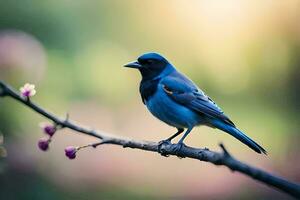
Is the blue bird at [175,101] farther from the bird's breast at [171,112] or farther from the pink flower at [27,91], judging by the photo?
the pink flower at [27,91]

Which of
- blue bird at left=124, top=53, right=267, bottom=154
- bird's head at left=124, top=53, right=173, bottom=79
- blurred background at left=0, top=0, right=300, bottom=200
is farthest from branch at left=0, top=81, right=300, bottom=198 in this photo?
blurred background at left=0, top=0, right=300, bottom=200

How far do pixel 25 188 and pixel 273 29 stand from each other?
3.58 metres

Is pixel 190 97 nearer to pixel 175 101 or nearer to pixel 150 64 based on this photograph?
pixel 175 101

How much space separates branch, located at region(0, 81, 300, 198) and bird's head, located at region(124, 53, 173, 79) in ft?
2.38

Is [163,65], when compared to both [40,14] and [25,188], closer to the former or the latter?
[25,188]

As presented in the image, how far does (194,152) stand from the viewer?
5.38ft

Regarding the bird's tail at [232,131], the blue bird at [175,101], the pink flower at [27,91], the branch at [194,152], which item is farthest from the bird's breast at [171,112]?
the pink flower at [27,91]

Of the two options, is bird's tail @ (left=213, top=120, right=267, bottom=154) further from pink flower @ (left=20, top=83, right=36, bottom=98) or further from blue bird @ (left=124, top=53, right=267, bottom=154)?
pink flower @ (left=20, top=83, right=36, bottom=98)

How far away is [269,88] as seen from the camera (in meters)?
7.37

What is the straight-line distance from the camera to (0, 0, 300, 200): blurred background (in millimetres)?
A: 6418

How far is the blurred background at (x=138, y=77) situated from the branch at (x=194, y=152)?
14.4ft

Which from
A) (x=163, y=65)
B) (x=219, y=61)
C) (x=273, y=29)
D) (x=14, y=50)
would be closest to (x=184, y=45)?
(x=219, y=61)

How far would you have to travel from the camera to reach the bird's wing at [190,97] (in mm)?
2580

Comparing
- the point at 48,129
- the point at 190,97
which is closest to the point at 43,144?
the point at 48,129
